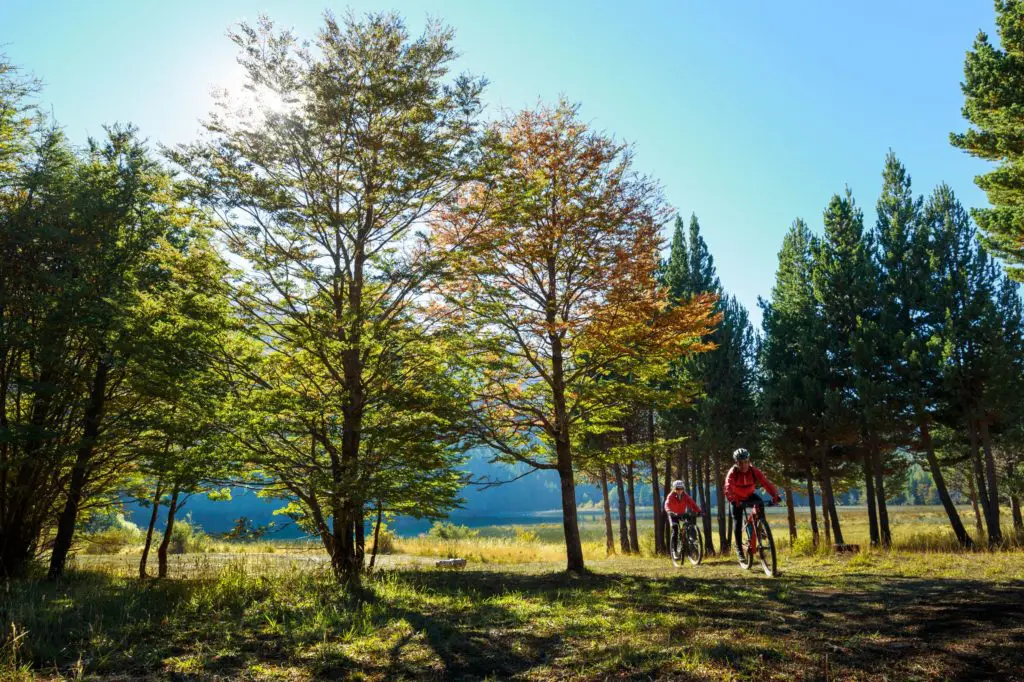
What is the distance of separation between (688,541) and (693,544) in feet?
0.58

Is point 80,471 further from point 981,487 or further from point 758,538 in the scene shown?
point 981,487

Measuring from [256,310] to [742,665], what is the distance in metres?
9.76

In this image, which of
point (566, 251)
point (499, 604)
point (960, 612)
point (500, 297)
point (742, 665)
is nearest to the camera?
point (742, 665)

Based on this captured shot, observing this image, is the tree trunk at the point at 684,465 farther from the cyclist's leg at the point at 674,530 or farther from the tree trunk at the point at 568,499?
the tree trunk at the point at 568,499

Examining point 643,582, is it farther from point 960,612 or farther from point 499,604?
point 960,612

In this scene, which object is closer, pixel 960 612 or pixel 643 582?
pixel 960 612

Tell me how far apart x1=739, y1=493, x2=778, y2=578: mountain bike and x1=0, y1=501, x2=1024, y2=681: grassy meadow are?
65cm

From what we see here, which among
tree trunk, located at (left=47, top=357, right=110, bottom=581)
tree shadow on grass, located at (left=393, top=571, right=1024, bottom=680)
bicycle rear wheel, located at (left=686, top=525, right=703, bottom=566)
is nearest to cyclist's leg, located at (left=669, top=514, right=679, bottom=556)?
bicycle rear wheel, located at (left=686, top=525, right=703, bottom=566)

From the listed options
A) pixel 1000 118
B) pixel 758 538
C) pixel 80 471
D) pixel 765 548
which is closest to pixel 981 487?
pixel 1000 118

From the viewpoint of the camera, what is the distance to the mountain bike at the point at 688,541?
14.1 metres

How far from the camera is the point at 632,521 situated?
27297 mm

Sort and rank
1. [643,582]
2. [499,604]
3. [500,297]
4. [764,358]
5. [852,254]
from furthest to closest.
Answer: [764,358]
[852,254]
[500,297]
[643,582]
[499,604]

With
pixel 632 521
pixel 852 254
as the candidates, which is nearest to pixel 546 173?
pixel 852 254

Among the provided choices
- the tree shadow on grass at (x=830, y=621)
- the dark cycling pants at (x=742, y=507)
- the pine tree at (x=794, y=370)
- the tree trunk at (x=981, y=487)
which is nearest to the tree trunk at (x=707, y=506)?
→ the pine tree at (x=794, y=370)
